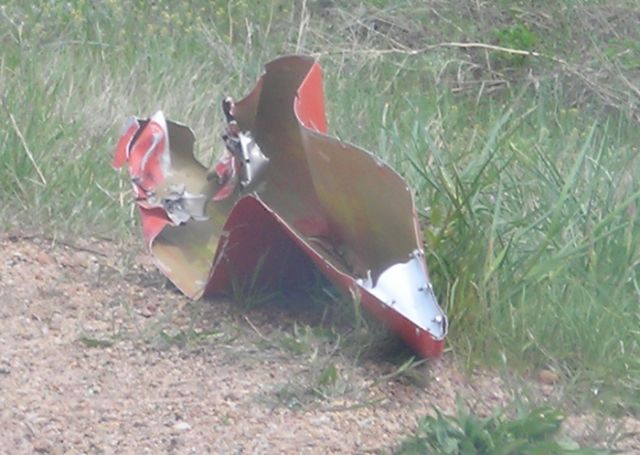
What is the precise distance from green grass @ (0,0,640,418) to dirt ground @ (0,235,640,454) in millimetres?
215

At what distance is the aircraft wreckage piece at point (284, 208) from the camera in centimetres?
361

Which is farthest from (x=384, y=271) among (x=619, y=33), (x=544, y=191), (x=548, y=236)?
(x=619, y=33)

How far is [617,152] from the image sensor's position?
5086 millimetres

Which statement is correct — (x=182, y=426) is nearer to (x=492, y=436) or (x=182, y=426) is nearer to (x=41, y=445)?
(x=41, y=445)

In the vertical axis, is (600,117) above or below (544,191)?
below

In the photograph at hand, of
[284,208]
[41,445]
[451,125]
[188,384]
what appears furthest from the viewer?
[451,125]

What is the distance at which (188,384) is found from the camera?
358cm

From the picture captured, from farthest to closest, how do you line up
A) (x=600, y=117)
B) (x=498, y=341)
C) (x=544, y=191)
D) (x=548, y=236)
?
1. (x=600, y=117)
2. (x=544, y=191)
3. (x=548, y=236)
4. (x=498, y=341)

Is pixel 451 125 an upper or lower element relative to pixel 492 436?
lower

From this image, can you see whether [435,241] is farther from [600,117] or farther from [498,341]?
[600,117]

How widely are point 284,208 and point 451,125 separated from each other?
2169 mm

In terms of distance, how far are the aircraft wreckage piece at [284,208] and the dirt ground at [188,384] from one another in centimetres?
13

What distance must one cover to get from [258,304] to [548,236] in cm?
84

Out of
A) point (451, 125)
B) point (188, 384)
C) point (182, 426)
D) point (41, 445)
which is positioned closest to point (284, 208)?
point (188, 384)
